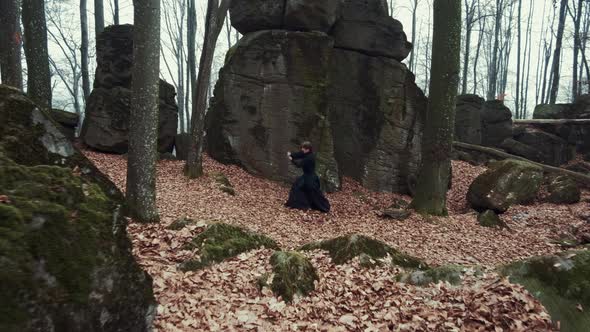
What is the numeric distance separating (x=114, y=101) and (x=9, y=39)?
155 inches

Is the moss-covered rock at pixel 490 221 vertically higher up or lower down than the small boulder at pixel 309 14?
lower down

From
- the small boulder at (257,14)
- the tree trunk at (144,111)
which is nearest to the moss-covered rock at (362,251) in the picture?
the tree trunk at (144,111)

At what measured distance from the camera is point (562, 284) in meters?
4.45

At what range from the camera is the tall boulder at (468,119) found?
70.0 ft

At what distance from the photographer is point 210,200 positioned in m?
10.4

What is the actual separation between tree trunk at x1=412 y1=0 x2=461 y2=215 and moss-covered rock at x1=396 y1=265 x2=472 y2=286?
19.0 ft

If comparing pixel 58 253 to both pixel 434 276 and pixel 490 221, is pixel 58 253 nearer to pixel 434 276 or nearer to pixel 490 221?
pixel 434 276

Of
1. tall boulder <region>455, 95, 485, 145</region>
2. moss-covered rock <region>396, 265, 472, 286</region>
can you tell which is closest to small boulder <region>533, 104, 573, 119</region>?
tall boulder <region>455, 95, 485, 145</region>

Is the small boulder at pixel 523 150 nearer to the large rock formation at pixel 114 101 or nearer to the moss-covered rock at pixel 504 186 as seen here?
the moss-covered rock at pixel 504 186

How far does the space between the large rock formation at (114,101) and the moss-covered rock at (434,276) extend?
11224 millimetres

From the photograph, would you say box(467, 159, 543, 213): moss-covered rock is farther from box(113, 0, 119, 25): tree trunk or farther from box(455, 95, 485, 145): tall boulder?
box(113, 0, 119, 25): tree trunk

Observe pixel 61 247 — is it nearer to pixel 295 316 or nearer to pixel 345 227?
pixel 295 316

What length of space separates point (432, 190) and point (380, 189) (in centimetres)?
430

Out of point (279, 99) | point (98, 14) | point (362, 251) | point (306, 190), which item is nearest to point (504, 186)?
point (306, 190)
